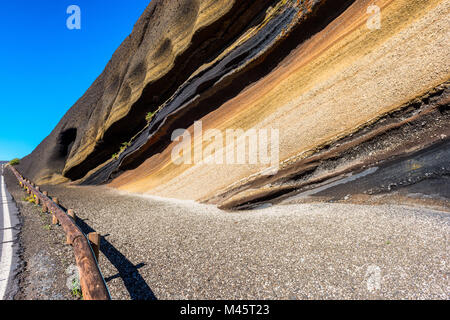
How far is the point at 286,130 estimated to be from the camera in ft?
27.4

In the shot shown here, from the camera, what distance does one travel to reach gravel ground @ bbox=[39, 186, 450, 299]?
3115 mm

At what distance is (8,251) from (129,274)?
289cm

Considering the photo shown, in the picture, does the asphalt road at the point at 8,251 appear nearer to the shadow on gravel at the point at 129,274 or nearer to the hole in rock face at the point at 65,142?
the shadow on gravel at the point at 129,274

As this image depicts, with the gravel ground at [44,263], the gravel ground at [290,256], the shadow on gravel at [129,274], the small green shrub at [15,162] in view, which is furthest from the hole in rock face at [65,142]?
the small green shrub at [15,162]

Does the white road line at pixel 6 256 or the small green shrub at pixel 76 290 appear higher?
the white road line at pixel 6 256

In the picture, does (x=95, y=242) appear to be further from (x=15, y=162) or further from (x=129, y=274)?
(x=15, y=162)

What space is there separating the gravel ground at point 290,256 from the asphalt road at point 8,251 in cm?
120

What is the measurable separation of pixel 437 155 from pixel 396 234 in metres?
2.41

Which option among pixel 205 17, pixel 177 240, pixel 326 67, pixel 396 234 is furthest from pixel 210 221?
pixel 205 17

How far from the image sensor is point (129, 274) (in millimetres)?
3684

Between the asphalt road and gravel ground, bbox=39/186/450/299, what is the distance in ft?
3.94

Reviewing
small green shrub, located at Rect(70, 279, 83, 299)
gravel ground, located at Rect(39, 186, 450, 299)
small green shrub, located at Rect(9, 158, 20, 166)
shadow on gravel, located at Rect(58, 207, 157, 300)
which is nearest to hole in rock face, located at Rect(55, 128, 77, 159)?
gravel ground, located at Rect(39, 186, 450, 299)

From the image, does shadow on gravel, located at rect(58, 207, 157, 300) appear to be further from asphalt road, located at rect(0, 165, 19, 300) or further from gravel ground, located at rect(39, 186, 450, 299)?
asphalt road, located at rect(0, 165, 19, 300)

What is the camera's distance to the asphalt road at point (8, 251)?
10.7ft
